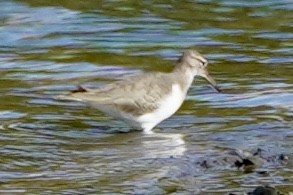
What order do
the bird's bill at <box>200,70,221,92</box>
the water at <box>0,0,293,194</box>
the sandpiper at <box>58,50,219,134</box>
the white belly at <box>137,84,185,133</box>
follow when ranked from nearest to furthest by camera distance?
the water at <box>0,0,293,194</box>, the sandpiper at <box>58,50,219,134</box>, the white belly at <box>137,84,185,133</box>, the bird's bill at <box>200,70,221,92</box>

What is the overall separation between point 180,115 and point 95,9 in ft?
16.6

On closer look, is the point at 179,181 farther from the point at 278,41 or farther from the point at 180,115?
the point at 278,41

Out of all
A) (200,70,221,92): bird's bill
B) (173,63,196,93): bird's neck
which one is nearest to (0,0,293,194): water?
(200,70,221,92): bird's bill

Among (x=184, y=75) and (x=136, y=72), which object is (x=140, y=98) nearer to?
(x=184, y=75)

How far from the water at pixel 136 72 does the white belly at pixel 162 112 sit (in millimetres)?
125

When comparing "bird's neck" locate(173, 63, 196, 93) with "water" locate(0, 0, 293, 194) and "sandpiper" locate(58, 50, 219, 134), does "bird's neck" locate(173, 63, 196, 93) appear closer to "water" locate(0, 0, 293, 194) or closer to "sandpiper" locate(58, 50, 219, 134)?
"sandpiper" locate(58, 50, 219, 134)

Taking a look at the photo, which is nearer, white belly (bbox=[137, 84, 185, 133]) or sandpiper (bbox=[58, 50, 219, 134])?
sandpiper (bbox=[58, 50, 219, 134])

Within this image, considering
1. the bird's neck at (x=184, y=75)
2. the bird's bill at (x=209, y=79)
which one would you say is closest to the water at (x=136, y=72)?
the bird's bill at (x=209, y=79)

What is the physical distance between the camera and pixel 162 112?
10461mm

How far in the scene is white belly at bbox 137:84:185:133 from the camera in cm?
1041

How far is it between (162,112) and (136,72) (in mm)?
2177

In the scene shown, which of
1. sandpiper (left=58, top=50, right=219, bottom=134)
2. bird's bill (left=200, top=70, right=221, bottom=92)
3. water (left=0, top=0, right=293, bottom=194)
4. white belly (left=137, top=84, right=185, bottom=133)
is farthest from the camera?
bird's bill (left=200, top=70, right=221, bottom=92)

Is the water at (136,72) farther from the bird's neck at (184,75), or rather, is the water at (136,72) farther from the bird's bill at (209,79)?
the bird's neck at (184,75)

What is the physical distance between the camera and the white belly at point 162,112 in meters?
10.4
